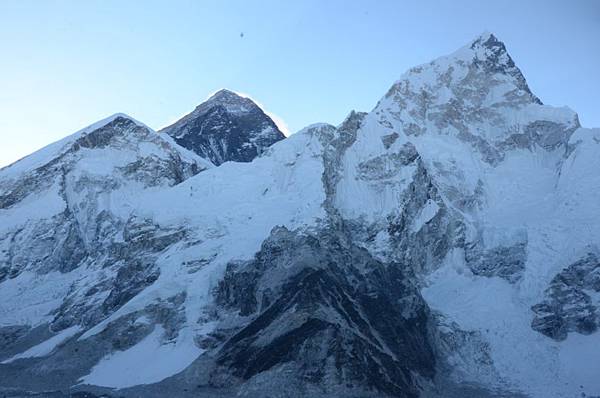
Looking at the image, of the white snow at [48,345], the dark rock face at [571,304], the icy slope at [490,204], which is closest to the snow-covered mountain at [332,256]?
the dark rock face at [571,304]

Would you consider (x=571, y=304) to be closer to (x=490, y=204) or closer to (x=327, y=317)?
(x=490, y=204)

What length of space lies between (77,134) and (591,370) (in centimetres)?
13924

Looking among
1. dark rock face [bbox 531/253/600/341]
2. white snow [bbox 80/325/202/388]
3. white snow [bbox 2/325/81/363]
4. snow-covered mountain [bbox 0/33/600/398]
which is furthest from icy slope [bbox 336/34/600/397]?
white snow [bbox 2/325/81/363]

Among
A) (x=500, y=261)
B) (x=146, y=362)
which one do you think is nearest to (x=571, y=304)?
(x=500, y=261)

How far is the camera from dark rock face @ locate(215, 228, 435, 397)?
316ft

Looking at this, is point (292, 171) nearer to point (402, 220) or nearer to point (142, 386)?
point (402, 220)

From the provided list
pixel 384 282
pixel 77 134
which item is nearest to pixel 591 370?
pixel 384 282

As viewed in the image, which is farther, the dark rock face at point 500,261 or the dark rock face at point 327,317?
the dark rock face at point 500,261

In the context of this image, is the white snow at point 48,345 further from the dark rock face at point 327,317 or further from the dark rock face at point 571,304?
the dark rock face at point 571,304

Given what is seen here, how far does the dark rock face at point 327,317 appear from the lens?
316 feet

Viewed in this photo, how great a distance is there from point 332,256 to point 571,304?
4300cm

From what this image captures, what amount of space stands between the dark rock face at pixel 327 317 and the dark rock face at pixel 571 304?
20.9 metres

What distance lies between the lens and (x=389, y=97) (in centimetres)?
18300

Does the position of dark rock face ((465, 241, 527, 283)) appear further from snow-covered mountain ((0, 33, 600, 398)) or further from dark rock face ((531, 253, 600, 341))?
dark rock face ((531, 253, 600, 341))
